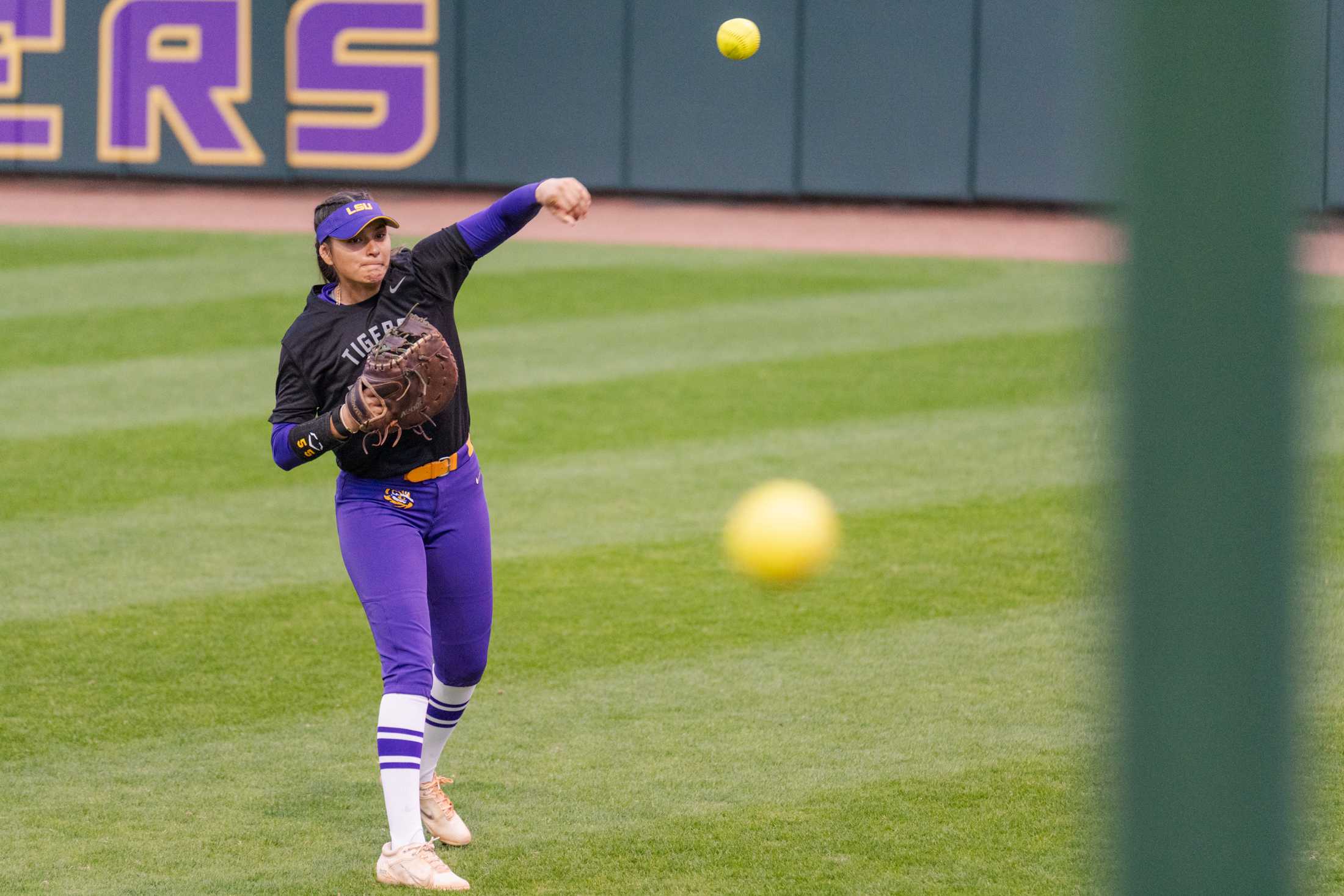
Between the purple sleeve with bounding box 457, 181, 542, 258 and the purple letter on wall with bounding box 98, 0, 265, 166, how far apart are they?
14388mm

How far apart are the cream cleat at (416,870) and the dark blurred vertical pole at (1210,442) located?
135 inches

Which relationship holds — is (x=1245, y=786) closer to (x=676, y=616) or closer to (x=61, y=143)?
(x=676, y=616)

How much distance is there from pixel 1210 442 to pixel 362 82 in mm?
17656

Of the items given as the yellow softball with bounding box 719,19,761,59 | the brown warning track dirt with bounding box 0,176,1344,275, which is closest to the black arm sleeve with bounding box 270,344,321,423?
the yellow softball with bounding box 719,19,761,59

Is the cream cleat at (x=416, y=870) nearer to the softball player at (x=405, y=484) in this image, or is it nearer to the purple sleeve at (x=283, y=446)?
the softball player at (x=405, y=484)

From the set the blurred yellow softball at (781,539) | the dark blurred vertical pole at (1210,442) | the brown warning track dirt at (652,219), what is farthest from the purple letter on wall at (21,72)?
the dark blurred vertical pole at (1210,442)

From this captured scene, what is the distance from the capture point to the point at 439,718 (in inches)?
198

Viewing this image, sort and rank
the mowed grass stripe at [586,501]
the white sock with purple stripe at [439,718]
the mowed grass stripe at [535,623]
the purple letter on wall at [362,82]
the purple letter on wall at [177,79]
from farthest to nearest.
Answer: the purple letter on wall at [177,79] < the purple letter on wall at [362,82] < the mowed grass stripe at [586,501] < the mowed grass stripe at [535,623] < the white sock with purple stripe at [439,718]

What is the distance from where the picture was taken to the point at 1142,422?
4.20ft

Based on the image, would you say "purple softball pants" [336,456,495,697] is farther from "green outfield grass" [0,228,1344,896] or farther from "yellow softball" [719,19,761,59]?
"yellow softball" [719,19,761,59]

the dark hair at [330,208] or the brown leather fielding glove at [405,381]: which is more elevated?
the dark hair at [330,208]

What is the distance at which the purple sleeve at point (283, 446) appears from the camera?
467cm

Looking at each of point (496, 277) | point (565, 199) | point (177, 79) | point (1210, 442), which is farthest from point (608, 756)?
point (177, 79)

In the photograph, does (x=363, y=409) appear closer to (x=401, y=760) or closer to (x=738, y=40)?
(x=401, y=760)
